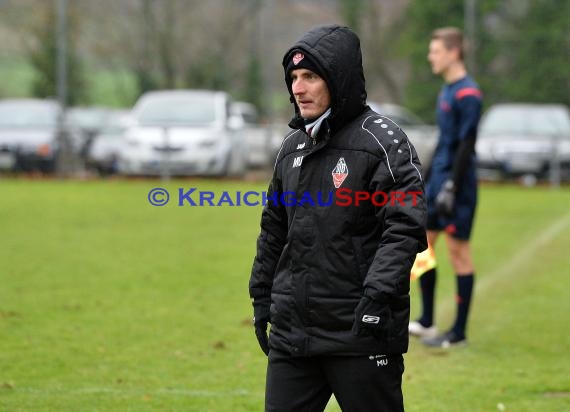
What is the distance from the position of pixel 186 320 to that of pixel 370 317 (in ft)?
16.7

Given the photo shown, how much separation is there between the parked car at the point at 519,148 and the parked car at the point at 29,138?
9.35m

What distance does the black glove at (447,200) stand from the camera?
7.89 m

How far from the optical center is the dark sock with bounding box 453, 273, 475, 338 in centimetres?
814

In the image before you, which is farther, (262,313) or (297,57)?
(262,313)

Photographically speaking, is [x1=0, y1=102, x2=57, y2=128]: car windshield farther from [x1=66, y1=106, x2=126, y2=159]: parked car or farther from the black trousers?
the black trousers

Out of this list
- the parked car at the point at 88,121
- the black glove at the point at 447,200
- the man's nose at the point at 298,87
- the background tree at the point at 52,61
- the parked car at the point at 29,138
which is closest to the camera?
the man's nose at the point at 298,87

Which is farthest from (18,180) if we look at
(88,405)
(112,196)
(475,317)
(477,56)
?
(88,405)

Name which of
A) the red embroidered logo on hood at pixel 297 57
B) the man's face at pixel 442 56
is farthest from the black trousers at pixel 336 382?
the man's face at pixel 442 56

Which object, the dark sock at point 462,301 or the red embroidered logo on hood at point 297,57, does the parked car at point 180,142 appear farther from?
the red embroidered logo on hood at point 297,57

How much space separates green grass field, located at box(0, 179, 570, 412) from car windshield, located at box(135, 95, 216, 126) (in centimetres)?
683

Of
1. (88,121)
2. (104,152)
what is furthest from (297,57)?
(88,121)

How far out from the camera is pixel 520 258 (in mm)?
12781

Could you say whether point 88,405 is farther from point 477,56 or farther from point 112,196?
point 477,56

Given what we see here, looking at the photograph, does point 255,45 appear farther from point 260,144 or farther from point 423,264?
point 423,264
